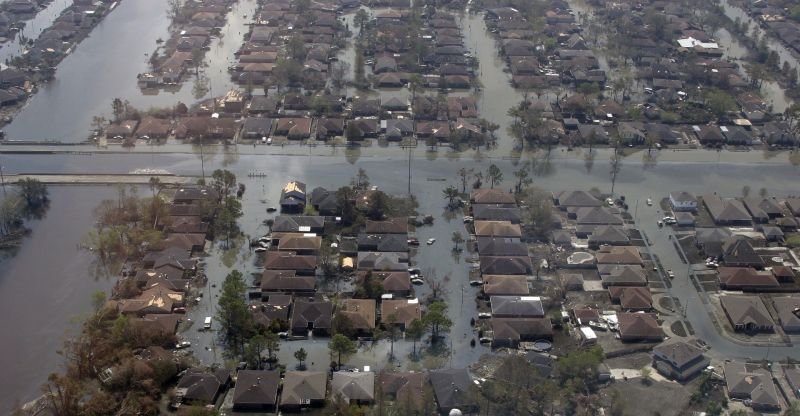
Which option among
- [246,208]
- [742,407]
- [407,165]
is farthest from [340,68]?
[742,407]

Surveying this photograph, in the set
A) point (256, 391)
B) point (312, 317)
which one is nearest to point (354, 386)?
point (256, 391)

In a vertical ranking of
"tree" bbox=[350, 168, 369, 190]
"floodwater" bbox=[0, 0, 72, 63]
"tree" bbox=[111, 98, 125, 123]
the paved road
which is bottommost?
the paved road

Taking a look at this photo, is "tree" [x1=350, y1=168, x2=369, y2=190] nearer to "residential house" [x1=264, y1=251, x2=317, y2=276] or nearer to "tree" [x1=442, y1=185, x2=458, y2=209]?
"tree" [x1=442, y1=185, x2=458, y2=209]

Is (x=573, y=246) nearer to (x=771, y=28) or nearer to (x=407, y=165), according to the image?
(x=407, y=165)

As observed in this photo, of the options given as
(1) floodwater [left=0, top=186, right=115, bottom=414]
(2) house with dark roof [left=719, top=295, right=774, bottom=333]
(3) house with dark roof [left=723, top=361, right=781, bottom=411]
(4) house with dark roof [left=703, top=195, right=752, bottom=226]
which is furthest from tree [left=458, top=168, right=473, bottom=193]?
(1) floodwater [left=0, top=186, right=115, bottom=414]

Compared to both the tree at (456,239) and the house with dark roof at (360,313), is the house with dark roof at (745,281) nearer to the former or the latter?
the tree at (456,239)

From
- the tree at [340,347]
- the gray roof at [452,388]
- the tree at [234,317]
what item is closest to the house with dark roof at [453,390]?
the gray roof at [452,388]

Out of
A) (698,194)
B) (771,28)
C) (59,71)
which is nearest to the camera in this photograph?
(698,194)
